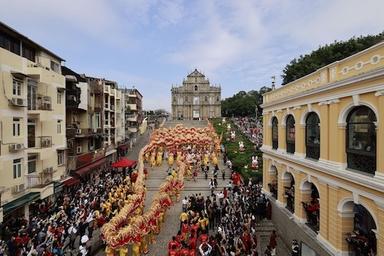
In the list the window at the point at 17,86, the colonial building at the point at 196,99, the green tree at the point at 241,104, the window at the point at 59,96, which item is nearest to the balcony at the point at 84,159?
the window at the point at 59,96

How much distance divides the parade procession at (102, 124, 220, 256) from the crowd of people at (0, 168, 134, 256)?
3.48 feet

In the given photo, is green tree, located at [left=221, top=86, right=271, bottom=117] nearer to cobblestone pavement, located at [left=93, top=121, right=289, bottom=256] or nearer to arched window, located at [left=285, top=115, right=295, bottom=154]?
cobblestone pavement, located at [left=93, top=121, right=289, bottom=256]

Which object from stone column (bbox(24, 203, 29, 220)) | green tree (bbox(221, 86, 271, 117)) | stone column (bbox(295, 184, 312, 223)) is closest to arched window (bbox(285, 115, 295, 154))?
stone column (bbox(295, 184, 312, 223))

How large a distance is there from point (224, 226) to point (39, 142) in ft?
41.4

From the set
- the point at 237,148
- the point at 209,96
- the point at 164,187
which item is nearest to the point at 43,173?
the point at 164,187

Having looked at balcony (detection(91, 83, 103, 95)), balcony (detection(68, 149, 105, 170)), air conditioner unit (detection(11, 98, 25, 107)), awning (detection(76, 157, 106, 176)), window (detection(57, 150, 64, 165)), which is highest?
balcony (detection(91, 83, 103, 95))

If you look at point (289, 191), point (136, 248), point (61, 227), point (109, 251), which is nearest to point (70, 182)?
point (61, 227)

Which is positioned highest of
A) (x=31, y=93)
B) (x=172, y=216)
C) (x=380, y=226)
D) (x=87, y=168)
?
(x=31, y=93)

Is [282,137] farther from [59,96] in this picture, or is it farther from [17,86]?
[59,96]

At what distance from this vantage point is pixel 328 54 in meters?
39.3

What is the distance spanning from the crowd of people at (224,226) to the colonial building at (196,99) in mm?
73444

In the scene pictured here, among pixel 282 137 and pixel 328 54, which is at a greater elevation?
pixel 328 54

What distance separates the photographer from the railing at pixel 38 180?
66.2 ft

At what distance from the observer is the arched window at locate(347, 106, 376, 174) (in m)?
10.4
